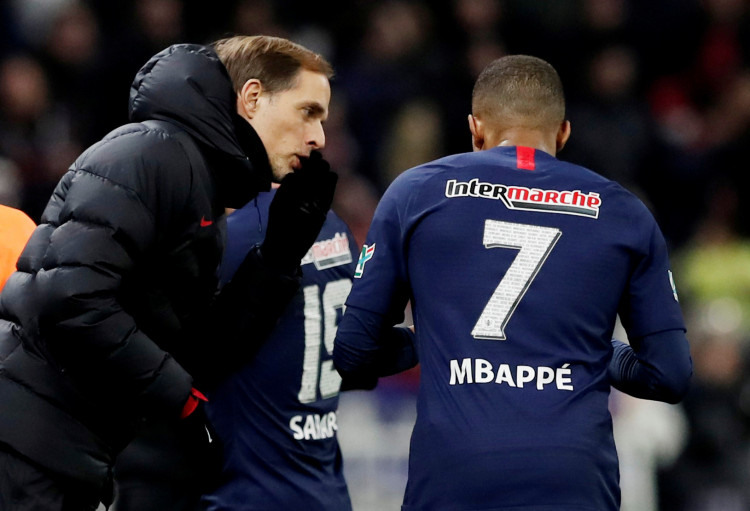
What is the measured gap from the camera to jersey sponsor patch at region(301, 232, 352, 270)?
4.48 metres

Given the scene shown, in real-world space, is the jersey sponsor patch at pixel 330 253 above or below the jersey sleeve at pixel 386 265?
below

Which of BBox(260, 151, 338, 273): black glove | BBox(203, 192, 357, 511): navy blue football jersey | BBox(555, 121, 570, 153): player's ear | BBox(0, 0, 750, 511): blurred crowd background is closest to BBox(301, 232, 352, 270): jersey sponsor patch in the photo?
BBox(203, 192, 357, 511): navy blue football jersey

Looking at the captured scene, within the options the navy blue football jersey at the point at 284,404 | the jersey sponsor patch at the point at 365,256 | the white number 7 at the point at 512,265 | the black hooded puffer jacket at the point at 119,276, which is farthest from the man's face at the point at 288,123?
the white number 7 at the point at 512,265

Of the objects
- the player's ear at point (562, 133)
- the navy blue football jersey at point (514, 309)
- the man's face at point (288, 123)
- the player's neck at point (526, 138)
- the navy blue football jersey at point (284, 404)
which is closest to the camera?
the navy blue football jersey at point (514, 309)

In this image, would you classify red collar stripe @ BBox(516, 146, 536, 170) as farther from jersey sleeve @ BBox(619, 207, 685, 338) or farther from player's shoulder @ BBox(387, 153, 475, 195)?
jersey sleeve @ BBox(619, 207, 685, 338)

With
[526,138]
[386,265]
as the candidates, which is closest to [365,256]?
[386,265]

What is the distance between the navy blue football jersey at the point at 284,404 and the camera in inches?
171

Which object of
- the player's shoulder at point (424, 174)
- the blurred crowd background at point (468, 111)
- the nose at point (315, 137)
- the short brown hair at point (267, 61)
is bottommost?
the blurred crowd background at point (468, 111)

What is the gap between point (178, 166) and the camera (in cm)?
349

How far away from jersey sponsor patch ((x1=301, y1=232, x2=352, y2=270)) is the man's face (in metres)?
0.42

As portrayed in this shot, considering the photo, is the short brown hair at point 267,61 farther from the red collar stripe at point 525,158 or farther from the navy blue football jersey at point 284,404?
the red collar stripe at point 525,158

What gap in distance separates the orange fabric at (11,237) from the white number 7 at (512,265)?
154 centimetres

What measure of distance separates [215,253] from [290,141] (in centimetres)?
61

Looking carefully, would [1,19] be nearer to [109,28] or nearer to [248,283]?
[109,28]
